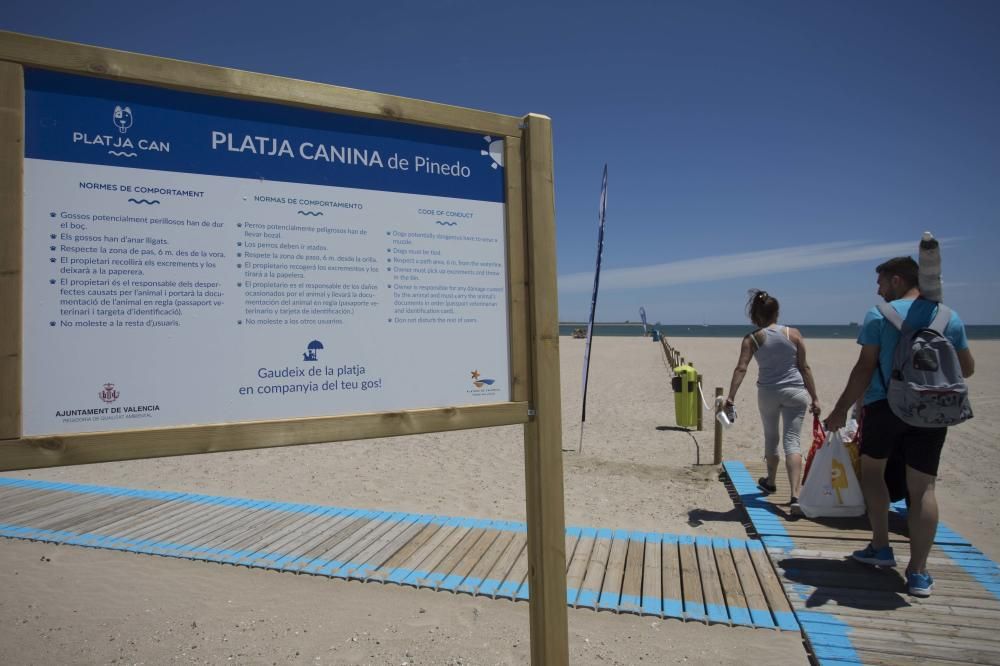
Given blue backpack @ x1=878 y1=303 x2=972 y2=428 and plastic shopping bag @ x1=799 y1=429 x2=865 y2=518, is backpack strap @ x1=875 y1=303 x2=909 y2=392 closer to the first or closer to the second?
blue backpack @ x1=878 y1=303 x2=972 y2=428

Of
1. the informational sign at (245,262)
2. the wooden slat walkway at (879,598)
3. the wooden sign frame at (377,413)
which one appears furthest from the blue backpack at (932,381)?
the informational sign at (245,262)

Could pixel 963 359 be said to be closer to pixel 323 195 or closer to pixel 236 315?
pixel 323 195

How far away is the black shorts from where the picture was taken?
3.09 m

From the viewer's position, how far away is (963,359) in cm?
317

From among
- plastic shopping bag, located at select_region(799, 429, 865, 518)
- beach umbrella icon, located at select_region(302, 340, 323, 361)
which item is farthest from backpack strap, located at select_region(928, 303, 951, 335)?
beach umbrella icon, located at select_region(302, 340, 323, 361)

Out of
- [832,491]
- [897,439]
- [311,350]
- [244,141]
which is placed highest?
[244,141]

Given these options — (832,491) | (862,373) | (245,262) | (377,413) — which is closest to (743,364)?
(832,491)

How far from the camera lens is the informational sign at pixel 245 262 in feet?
5.24

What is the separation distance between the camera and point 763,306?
15.8 feet

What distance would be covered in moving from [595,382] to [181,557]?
43.5 feet

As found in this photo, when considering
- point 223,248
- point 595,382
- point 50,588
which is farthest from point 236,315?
point 595,382

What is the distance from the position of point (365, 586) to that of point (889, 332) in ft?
11.2

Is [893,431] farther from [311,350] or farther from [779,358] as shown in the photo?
[311,350]

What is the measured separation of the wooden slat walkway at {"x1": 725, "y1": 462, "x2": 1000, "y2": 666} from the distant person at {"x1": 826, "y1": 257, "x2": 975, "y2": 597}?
146 millimetres
